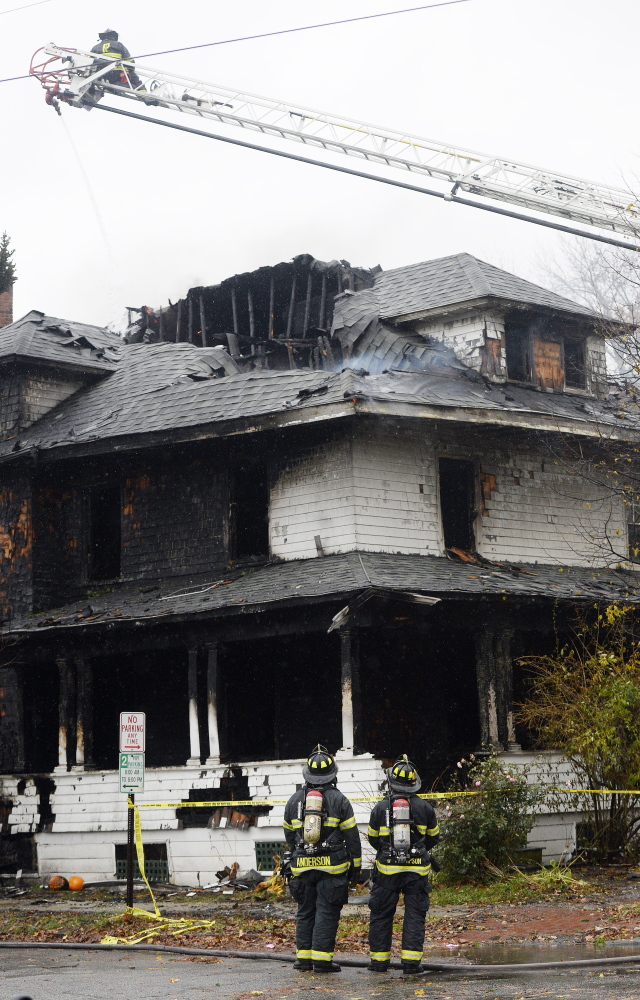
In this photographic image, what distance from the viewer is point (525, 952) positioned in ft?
33.1

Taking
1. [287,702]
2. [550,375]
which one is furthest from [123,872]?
[550,375]

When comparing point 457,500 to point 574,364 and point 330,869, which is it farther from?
point 330,869

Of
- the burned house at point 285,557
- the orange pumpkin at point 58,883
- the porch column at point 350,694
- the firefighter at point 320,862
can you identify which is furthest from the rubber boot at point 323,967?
the orange pumpkin at point 58,883

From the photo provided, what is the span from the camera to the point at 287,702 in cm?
1881

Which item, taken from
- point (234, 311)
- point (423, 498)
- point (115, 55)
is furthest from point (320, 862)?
point (115, 55)

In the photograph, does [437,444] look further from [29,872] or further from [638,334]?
[29,872]

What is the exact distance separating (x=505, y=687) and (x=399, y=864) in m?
7.87

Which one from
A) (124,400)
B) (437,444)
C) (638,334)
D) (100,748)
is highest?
(638,334)

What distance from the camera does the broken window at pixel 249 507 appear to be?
1889 cm

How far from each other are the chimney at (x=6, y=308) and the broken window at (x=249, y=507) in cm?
1094

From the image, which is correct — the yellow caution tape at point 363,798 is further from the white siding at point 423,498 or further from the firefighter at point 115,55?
the firefighter at point 115,55

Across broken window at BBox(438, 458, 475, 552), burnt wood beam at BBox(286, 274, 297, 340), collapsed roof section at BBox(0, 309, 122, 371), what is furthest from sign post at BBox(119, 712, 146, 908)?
burnt wood beam at BBox(286, 274, 297, 340)

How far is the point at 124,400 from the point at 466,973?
13538mm

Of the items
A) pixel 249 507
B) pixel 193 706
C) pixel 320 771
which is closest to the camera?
pixel 320 771
